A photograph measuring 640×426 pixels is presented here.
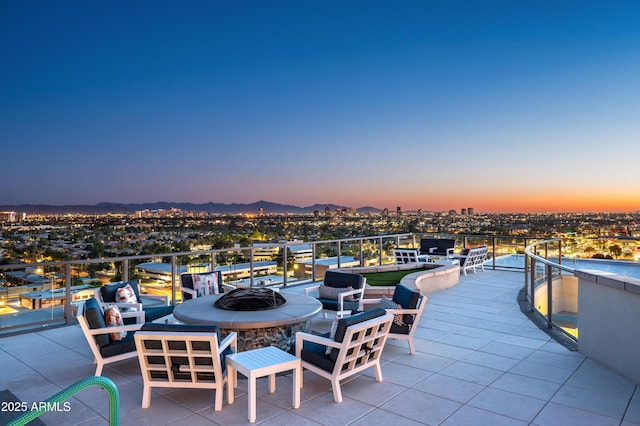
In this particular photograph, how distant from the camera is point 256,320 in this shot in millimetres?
4473

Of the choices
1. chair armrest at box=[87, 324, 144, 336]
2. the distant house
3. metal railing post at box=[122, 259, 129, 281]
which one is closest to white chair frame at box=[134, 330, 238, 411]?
chair armrest at box=[87, 324, 144, 336]

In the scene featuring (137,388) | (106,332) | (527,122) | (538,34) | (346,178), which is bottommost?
(137,388)

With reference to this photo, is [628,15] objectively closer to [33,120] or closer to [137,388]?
[137,388]

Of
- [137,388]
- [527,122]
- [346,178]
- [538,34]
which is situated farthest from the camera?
[346,178]

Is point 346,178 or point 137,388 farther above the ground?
point 346,178

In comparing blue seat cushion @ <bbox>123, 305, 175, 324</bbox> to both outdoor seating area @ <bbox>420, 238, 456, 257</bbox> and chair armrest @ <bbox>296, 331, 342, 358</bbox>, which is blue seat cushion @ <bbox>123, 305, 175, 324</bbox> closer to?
chair armrest @ <bbox>296, 331, 342, 358</bbox>

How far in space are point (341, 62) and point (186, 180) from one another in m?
17.2

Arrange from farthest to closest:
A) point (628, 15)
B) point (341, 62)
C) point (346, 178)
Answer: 1. point (346, 178)
2. point (341, 62)
3. point (628, 15)

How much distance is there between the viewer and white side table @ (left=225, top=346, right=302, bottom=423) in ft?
10.8

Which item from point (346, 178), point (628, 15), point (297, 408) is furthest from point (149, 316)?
point (346, 178)

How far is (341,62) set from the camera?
14.8 m

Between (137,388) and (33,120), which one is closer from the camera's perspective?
(137,388)

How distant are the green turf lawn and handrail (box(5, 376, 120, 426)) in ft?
20.9

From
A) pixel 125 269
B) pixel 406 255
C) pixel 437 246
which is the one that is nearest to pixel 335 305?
pixel 125 269
